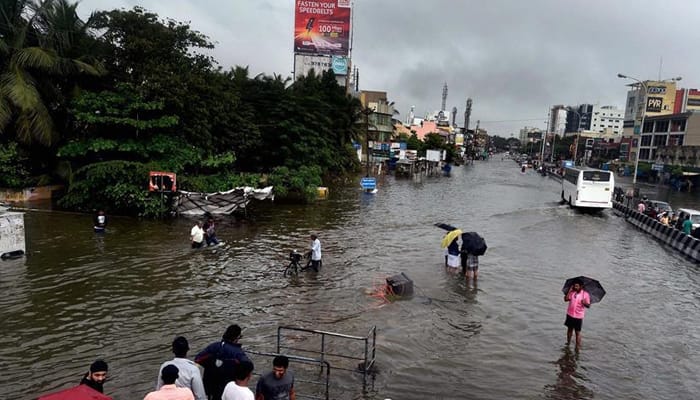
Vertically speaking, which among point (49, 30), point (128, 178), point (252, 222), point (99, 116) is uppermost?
point (49, 30)

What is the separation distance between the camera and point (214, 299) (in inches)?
526

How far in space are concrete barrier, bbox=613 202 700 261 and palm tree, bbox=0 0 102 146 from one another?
100ft

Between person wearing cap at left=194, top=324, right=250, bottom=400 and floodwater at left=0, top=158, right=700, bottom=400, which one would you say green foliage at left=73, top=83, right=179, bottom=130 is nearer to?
floodwater at left=0, top=158, right=700, bottom=400

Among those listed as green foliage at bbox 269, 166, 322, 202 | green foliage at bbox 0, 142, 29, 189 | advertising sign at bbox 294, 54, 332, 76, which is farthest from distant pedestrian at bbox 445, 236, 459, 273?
advertising sign at bbox 294, 54, 332, 76

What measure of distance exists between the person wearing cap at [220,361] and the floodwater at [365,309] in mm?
2392

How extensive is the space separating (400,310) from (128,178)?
17174 millimetres

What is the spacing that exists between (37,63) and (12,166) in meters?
5.92

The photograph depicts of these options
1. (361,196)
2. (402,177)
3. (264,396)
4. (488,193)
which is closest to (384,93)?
(402,177)

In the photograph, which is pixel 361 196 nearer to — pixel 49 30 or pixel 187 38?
pixel 187 38

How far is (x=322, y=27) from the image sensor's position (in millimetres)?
80938

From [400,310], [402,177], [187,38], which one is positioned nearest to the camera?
[400,310]

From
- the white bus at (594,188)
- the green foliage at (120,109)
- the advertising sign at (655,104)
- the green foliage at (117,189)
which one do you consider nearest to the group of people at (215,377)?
the green foliage at (117,189)

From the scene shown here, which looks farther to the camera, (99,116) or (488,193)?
(488,193)

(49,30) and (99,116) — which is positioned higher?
(49,30)
